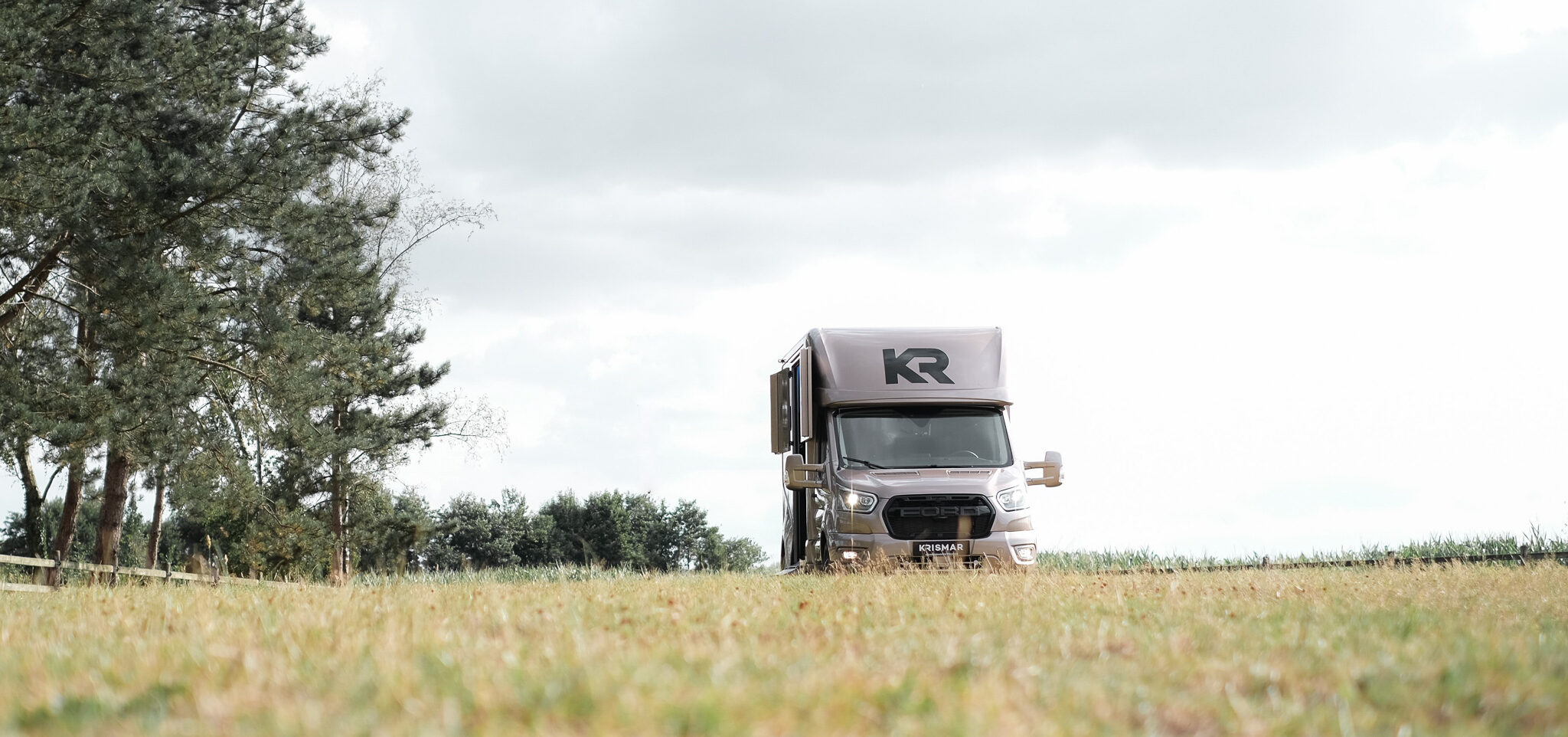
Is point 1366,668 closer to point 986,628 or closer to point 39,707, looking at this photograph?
point 986,628

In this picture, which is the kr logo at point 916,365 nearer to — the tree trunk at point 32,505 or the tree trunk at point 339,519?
the tree trunk at point 339,519

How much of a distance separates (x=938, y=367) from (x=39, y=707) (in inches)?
516

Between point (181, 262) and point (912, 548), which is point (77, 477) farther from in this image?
point (912, 548)

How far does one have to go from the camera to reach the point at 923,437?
55.3ft

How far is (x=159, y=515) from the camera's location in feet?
118

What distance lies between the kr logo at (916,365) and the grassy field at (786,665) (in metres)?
6.33

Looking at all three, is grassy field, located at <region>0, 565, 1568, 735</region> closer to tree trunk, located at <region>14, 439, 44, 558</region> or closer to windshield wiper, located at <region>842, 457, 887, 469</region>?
windshield wiper, located at <region>842, 457, 887, 469</region>

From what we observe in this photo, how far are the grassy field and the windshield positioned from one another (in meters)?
5.89

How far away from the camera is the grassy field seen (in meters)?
4.48

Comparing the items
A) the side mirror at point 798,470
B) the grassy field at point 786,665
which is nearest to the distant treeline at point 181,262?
the side mirror at point 798,470

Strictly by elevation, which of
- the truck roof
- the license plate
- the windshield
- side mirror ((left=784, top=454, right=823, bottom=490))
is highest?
the truck roof

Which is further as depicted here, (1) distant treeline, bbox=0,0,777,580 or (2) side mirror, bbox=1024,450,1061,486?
(1) distant treeline, bbox=0,0,777,580

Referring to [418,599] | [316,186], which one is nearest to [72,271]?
[316,186]

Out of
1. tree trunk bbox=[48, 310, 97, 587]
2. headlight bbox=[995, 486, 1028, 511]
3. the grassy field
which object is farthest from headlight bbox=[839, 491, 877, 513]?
tree trunk bbox=[48, 310, 97, 587]
